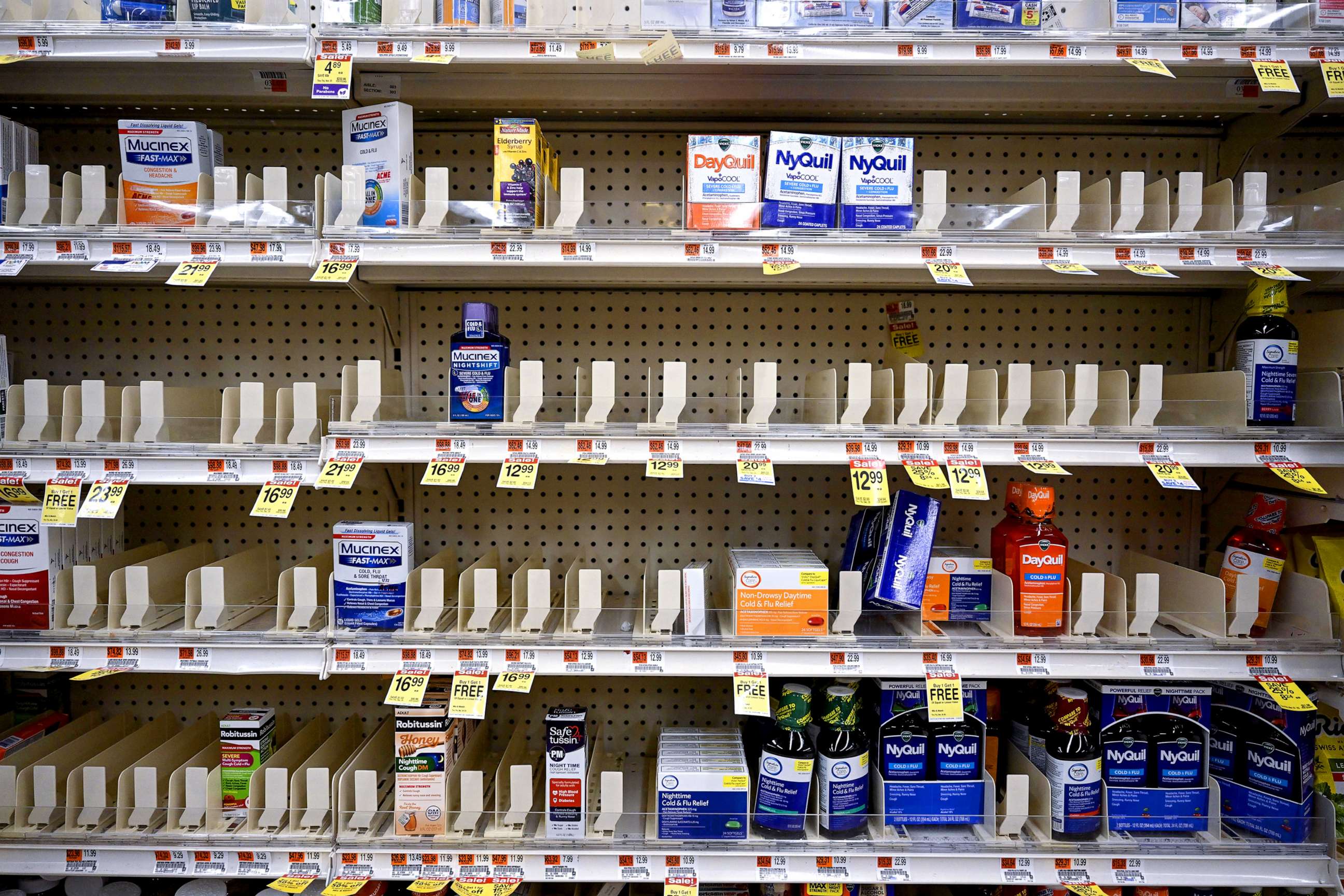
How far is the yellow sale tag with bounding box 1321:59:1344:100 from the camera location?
5.69 ft

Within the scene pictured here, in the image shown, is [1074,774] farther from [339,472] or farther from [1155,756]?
[339,472]

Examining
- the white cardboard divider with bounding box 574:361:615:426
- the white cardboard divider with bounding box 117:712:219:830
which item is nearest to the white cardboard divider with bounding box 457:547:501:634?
the white cardboard divider with bounding box 574:361:615:426

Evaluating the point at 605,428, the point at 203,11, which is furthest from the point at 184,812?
the point at 203,11

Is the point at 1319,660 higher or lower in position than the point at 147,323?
lower

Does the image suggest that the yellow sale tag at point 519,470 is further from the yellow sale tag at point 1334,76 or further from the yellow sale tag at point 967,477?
the yellow sale tag at point 1334,76

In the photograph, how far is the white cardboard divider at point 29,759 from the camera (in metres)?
1.82

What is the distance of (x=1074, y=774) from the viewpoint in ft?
5.88

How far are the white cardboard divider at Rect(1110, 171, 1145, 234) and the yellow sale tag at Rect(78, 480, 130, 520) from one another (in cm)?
253

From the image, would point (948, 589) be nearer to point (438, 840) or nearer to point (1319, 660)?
point (1319, 660)

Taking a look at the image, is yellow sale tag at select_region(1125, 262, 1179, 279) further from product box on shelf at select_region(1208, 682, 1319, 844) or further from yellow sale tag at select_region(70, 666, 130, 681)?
yellow sale tag at select_region(70, 666, 130, 681)

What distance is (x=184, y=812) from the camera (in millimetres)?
1830

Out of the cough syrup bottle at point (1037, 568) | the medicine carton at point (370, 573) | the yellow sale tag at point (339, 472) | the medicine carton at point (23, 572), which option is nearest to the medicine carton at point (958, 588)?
the cough syrup bottle at point (1037, 568)

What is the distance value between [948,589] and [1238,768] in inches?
33.9

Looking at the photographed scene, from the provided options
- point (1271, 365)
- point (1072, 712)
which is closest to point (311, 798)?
point (1072, 712)
